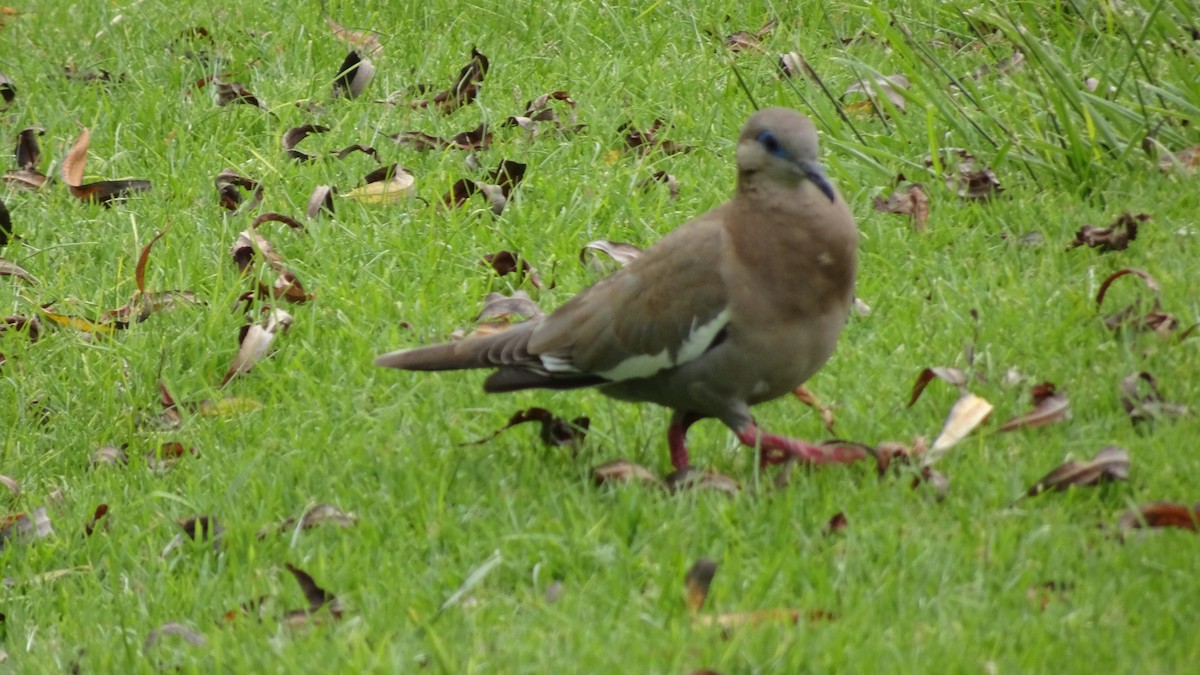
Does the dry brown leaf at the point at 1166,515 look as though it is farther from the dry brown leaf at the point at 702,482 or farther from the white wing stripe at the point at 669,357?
the white wing stripe at the point at 669,357

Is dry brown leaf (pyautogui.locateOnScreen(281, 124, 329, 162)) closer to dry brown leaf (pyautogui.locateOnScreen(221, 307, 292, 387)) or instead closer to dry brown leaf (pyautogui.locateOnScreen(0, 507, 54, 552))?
dry brown leaf (pyautogui.locateOnScreen(221, 307, 292, 387))

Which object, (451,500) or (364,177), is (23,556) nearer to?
(451,500)

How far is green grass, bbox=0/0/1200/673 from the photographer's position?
11.2 feet

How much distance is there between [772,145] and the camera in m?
3.99

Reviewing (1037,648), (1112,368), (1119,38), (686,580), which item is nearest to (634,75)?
(1119,38)

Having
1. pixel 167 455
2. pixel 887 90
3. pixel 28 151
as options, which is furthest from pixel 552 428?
pixel 28 151

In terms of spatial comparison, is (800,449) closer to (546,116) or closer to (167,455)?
(167,455)

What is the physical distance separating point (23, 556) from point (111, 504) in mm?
275

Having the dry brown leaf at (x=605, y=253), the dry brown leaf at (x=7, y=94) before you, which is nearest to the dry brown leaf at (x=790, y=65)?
the dry brown leaf at (x=605, y=253)

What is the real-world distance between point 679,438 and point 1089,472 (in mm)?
1031

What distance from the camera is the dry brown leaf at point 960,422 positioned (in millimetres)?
3961

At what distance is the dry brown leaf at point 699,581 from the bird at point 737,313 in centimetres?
52

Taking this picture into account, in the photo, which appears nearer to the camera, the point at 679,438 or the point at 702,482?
the point at 702,482

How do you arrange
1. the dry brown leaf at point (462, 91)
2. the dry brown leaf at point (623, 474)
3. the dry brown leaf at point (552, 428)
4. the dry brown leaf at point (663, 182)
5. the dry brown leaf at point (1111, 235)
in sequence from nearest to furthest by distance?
1. the dry brown leaf at point (623, 474)
2. the dry brown leaf at point (552, 428)
3. the dry brown leaf at point (1111, 235)
4. the dry brown leaf at point (663, 182)
5. the dry brown leaf at point (462, 91)
